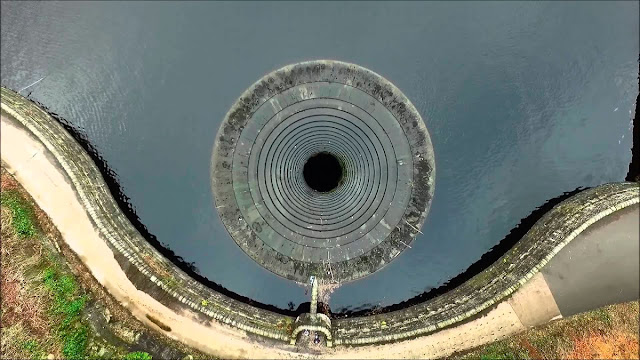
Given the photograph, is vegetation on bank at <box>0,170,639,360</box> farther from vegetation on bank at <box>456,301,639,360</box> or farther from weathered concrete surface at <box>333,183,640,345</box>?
weathered concrete surface at <box>333,183,640,345</box>

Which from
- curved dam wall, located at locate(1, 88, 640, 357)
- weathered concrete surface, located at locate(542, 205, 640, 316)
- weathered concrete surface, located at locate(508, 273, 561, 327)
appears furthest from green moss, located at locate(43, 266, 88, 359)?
weathered concrete surface, located at locate(542, 205, 640, 316)

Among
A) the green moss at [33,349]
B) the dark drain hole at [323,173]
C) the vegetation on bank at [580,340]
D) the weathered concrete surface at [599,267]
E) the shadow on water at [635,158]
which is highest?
the shadow on water at [635,158]

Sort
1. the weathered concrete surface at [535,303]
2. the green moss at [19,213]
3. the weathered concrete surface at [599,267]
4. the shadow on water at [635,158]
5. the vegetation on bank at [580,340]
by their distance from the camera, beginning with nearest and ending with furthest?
the vegetation on bank at [580,340] → the weathered concrete surface at [599,267] → the green moss at [19,213] → the weathered concrete surface at [535,303] → the shadow on water at [635,158]

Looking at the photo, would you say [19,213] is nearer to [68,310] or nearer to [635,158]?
[68,310]

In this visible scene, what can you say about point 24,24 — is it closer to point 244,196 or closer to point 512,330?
point 244,196

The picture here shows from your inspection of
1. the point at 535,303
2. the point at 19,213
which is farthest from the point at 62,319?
the point at 535,303

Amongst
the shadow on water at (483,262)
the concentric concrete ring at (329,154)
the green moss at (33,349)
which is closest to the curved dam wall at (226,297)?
the shadow on water at (483,262)

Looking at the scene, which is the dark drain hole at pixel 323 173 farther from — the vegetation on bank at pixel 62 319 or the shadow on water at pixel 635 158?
the shadow on water at pixel 635 158
